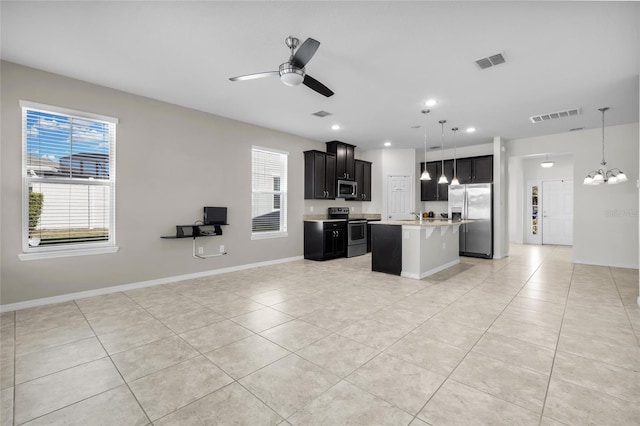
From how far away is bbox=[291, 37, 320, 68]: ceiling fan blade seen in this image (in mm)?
2364

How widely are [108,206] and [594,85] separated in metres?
6.56

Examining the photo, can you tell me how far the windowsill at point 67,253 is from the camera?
340 cm

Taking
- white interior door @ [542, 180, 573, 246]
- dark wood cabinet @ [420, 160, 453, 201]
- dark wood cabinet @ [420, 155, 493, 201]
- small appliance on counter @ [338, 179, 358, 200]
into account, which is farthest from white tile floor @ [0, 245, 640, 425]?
white interior door @ [542, 180, 573, 246]

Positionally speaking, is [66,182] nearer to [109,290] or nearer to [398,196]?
[109,290]

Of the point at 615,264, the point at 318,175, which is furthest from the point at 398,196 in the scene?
the point at 615,264

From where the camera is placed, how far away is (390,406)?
171 cm

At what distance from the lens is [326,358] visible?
2.25 meters

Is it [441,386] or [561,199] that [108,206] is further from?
[561,199]

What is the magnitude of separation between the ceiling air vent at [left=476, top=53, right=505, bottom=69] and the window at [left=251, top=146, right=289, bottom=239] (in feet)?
12.8

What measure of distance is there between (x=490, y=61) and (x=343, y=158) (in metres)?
4.24

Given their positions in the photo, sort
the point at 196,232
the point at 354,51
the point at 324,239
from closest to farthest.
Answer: the point at 354,51 < the point at 196,232 < the point at 324,239

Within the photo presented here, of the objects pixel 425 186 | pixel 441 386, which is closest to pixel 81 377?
pixel 441 386

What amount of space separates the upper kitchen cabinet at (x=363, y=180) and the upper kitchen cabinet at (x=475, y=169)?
7.33 feet

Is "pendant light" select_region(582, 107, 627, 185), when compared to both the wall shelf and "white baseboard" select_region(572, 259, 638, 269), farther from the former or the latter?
the wall shelf
